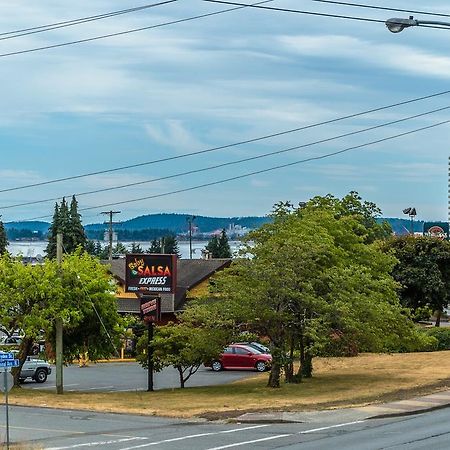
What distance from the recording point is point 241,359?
52.2 metres

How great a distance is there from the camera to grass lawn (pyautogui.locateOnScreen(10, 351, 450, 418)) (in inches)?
1200

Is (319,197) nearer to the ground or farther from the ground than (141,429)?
farther from the ground

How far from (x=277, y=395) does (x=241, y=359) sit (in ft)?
60.3

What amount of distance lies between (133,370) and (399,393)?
985 inches

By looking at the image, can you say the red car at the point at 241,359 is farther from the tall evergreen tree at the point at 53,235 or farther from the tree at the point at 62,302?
the tall evergreen tree at the point at 53,235

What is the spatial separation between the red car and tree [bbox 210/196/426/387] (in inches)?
509

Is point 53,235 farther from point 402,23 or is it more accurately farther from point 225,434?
point 402,23

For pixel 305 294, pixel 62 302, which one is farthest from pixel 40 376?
pixel 305 294

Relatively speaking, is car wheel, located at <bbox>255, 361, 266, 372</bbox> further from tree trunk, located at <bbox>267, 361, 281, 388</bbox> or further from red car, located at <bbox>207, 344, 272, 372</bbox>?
tree trunk, located at <bbox>267, 361, 281, 388</bbox>

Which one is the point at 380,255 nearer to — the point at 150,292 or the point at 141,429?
the point at 141,429

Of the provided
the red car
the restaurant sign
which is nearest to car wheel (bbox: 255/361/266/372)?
the red car

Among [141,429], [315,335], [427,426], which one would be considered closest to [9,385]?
[141,429]

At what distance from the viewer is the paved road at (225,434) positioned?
71.6ft

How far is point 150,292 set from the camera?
59.4 m
